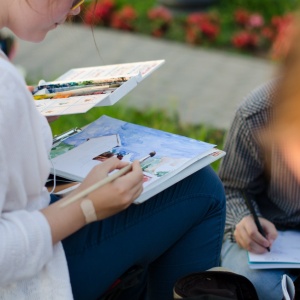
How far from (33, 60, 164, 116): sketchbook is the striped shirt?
1.32 feet

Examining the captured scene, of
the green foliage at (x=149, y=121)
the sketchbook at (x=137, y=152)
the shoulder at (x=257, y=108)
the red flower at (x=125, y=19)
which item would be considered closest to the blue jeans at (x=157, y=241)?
the sketchbook at (x=137, y=152)

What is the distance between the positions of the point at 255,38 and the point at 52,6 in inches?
173

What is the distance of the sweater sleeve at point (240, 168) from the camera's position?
2.24 meters

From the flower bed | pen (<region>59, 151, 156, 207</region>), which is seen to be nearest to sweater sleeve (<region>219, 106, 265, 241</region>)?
pen (<region>59, 151, 156, 207</region>)

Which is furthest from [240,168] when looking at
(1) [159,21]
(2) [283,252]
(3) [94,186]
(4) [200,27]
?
(1) [159,21]

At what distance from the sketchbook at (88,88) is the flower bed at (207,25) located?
3.69 metres

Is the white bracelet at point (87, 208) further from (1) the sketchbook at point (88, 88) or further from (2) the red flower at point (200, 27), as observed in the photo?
(2) the red flower at point (200, 27)

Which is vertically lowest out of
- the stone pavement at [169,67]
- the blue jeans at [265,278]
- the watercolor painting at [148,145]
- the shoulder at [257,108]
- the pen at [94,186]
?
the stone pavement at [169,67]

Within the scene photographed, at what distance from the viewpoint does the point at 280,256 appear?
6.99 feet

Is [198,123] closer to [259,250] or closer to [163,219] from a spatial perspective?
[259,250]

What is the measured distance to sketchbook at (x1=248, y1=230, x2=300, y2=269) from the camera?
2.10m

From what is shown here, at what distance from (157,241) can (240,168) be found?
0.68 m

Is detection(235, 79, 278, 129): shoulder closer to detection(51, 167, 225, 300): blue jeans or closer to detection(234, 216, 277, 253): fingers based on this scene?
detection(234, 216, 277, 253): fingers

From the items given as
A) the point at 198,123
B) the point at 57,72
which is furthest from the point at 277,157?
the point at 57,72
